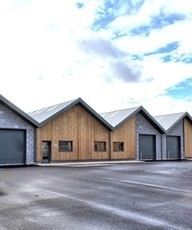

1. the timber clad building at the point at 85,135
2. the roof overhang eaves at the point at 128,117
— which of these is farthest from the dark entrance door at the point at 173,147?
the roof overhang eaves at the point at 128,117

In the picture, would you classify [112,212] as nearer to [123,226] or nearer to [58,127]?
[123,226]

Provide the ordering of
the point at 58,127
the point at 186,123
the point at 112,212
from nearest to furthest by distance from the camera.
A: the point at 112,212 → the point at 58,127 → the point at 186,123

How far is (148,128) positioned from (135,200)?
28266mm

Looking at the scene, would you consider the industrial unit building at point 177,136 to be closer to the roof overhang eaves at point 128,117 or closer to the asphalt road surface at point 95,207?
the roof overhang eaves at point 128,117

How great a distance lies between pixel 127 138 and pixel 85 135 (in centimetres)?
557

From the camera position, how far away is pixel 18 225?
20.9ft

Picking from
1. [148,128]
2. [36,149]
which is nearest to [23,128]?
[36,149]

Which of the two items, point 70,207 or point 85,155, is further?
point 85,155

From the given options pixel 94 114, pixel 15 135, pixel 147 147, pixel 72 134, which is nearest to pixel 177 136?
pixel 147 147

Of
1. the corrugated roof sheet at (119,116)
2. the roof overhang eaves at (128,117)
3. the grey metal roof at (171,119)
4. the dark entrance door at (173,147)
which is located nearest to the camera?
the roof overhang eaves at (128,117)

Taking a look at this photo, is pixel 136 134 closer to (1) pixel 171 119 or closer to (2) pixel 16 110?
(1) pixel 171 119

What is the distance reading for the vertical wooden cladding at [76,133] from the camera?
1131 inches

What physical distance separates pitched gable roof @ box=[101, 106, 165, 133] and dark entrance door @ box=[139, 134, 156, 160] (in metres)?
1.54

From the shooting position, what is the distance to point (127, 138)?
34.8 meters
